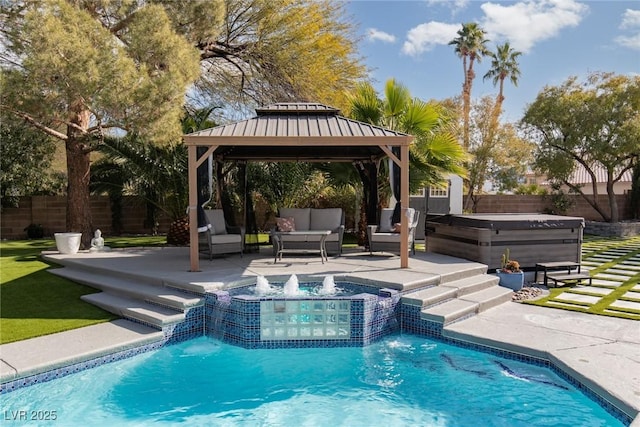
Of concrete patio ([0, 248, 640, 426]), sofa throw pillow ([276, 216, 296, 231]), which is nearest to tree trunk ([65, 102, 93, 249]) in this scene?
concrete patio ([0, 248, 640, 426])

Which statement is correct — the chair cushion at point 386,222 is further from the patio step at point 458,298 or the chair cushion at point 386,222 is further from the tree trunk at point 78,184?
the tree trunk at point 78,184

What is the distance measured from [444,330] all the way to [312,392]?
84.2 inches

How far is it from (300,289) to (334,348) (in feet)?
4.91

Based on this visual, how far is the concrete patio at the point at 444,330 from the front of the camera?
176 inches

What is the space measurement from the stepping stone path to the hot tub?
0.85 metres

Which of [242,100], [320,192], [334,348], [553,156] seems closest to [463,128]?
[553,156]

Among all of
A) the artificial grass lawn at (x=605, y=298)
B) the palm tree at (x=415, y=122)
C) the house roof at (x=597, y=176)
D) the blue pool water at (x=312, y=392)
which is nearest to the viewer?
the blue pool water at (x=312, y=392)

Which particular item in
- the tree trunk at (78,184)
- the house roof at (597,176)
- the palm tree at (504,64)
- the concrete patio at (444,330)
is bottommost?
the concrete patio at (444,330)

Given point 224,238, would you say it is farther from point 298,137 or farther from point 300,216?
point 298,137

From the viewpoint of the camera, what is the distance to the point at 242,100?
14695mm

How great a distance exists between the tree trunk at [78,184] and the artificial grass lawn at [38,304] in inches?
79.6

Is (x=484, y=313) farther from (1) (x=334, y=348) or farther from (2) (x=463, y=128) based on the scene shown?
(2) (x=463, y=128)

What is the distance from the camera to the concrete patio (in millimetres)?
4469

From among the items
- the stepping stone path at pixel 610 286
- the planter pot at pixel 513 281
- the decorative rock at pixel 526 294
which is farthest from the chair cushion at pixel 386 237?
the stepping stone path at pixel 610 286
